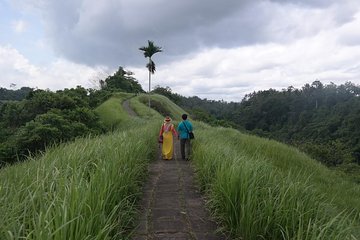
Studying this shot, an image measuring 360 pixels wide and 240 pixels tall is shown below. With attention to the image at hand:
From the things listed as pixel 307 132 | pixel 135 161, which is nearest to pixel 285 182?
pixel 135 161

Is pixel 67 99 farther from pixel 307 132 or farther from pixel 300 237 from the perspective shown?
pixel 307 132

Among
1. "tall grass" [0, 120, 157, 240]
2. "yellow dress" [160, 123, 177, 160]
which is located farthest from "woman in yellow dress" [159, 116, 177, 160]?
"tall grass" [0, 120, 157, 240]

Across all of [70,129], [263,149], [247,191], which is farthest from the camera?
[70,129]

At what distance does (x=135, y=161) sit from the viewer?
6.91 m

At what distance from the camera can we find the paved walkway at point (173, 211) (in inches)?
181

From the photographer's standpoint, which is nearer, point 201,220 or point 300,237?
point 300,237

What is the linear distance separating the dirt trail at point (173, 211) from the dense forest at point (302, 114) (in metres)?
57.8

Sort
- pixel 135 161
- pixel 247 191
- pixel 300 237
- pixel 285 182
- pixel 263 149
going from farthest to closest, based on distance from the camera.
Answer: pixel 263 149 → pixel 135 161 → pixel 285 182 → pixel 247 191 → pixel 300 237

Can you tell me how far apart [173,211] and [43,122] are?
23.7 m

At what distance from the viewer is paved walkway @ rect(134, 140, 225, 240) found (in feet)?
15.1

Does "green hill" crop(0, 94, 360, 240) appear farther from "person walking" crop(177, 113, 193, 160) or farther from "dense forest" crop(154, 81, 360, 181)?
"dense forest" crop(154, 81, 360, 181)

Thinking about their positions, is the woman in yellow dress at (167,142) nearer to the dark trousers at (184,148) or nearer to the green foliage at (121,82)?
the dark trousers at (184,148)

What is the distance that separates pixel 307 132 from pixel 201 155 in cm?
7829

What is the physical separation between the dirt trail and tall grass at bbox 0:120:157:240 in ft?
0.91
